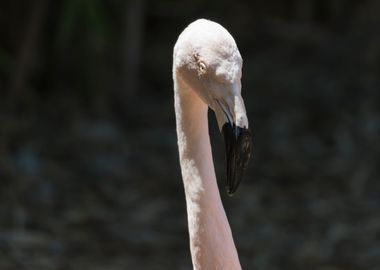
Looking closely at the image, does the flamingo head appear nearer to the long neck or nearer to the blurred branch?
the long neck

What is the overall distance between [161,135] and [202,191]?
147 inches

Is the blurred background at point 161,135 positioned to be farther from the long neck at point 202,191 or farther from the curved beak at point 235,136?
the curved beak at point 235,136

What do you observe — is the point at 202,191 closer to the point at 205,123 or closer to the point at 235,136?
the point at 205,123

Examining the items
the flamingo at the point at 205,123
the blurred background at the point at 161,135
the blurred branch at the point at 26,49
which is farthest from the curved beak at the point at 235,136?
the blurred branch at the point at 26,49

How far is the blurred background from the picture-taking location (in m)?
5.25

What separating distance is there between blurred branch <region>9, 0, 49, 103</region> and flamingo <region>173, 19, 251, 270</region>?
373 cm

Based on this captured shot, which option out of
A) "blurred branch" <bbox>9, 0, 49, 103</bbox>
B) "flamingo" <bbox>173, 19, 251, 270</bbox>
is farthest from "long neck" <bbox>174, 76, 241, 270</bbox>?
"blurred branch" <bbox>9, 0, 49, 103</bbox>

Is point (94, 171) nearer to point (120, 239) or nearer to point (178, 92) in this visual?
point (120, 239)

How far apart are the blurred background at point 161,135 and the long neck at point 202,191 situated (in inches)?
92.4

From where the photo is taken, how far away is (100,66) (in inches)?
255

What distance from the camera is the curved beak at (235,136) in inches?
95.3

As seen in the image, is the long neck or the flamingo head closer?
the flamingo head

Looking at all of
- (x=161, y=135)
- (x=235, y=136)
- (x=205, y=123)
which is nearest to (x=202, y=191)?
(x=205, y=123)

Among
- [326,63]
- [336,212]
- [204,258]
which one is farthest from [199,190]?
[326,63]
